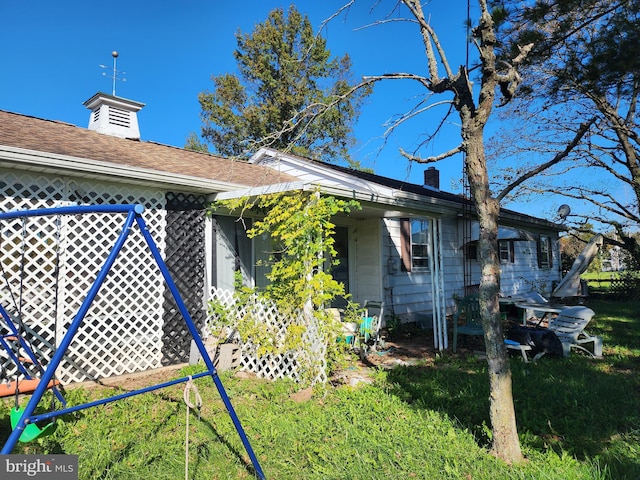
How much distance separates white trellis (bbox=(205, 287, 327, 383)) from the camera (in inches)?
204

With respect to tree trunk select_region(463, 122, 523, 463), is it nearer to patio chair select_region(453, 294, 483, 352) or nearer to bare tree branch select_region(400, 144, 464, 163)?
bare tree branch select_region(400, 144, 464, 163)

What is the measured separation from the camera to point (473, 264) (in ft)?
41.9

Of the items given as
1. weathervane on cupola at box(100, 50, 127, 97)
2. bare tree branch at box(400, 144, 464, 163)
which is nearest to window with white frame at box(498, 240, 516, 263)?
bare tree branch at box(400, 144, 464, 163)

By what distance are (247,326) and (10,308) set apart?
2.83m

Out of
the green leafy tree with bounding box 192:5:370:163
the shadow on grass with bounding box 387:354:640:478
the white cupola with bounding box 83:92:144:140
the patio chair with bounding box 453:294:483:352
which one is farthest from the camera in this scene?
the green leafy tree with bounding box 192:5:370:163

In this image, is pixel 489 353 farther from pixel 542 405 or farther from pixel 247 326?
pixel 247 326

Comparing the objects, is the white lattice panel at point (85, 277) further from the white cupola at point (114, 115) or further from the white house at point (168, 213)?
the white cupola at point (114, 115)

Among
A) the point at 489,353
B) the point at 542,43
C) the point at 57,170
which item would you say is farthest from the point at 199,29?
the point at 489,353

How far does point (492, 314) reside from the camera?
11.1ft
